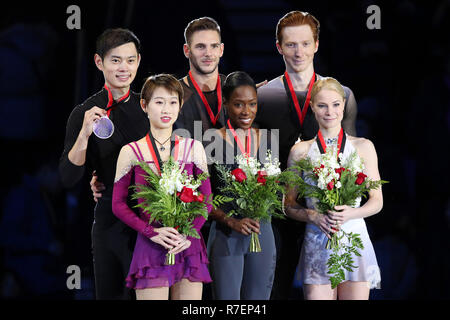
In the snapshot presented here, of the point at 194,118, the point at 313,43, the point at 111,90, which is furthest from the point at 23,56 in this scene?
the point at 313,43

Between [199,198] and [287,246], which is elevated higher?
[199,198]

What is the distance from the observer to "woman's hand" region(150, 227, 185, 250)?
4.09 meters

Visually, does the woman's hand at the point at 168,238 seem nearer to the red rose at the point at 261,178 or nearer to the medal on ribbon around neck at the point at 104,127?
the red rose at the point at 261,178

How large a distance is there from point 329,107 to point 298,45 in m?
0.64

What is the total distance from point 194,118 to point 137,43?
66 centimetres

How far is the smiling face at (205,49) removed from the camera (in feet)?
15.7

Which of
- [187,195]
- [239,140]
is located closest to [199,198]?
[187,195]

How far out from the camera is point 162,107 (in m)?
4.25

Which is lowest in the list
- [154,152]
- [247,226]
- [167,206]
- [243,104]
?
[247,226]

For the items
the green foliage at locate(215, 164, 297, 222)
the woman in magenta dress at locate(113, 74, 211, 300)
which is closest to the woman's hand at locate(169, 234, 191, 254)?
the woman in magenta dress at locate(113, 74, 211, 300)

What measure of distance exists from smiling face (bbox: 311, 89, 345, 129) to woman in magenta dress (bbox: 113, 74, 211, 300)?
0.83m

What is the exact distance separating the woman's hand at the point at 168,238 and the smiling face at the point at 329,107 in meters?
1.23

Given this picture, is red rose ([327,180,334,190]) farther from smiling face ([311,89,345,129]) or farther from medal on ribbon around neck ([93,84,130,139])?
medal on ribbon around neck ([93,84,130,139])

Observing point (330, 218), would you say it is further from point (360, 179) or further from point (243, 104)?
point (243, 104)
